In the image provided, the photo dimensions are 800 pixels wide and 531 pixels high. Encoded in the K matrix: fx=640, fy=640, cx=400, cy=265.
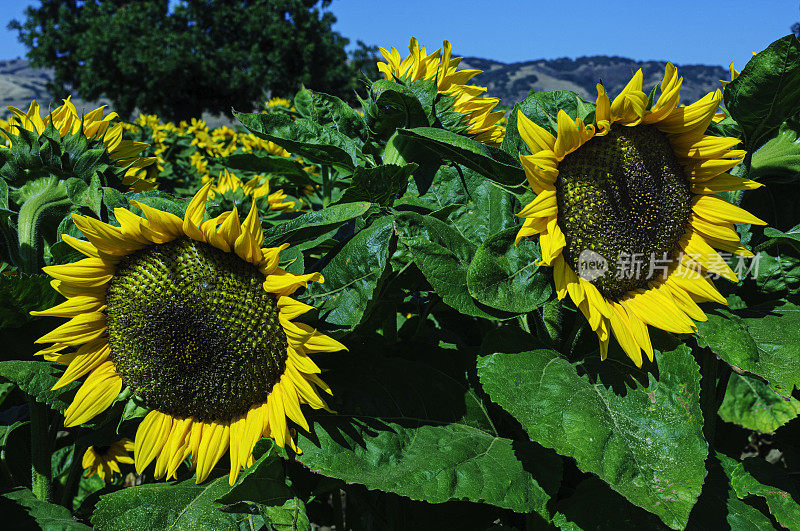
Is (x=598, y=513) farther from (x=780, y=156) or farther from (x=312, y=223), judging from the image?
(x=780, y=156)

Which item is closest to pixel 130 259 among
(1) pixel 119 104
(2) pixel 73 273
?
(2) pixel 73 273

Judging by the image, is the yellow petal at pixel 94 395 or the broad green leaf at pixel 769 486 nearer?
the yellow petal at pixel 94 395

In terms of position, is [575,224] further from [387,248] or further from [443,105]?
[443,105]

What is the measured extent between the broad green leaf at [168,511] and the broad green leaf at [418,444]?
21cm

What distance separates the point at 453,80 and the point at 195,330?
3.37ft

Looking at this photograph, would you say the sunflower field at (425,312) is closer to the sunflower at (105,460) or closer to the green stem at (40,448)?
the green stem at (40,448)

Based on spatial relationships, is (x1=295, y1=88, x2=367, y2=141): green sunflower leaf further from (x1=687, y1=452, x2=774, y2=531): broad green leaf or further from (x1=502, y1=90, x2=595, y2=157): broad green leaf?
(x1=687, y1=452, x2=774, y2=531): broad green leaf

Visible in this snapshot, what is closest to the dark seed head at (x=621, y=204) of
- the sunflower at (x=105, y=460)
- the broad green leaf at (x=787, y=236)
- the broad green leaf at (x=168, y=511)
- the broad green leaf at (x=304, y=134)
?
the broad green leaf at (x=787, y=236)

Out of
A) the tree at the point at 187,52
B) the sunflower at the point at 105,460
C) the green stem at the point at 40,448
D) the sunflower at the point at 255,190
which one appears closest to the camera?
the green stem at the point at 40,448

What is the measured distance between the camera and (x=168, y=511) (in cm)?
125

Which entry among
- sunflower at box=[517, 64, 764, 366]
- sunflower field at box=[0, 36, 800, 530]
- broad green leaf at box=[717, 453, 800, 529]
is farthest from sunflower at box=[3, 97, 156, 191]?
broad green leaf at box=[717, 453, 800, 529]

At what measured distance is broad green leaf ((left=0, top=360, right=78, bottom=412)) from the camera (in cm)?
130

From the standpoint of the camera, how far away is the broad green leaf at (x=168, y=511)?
1.23 meters

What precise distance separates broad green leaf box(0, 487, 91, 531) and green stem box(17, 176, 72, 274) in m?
0.52
